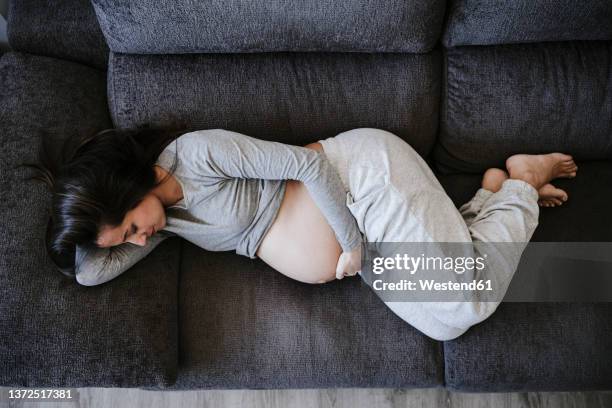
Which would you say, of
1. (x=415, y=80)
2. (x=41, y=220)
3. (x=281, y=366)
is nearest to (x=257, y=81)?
(x=415, y=80)

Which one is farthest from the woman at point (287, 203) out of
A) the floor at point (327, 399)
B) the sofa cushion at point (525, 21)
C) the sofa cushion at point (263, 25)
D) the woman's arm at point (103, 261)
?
the floor at point (327, 399)

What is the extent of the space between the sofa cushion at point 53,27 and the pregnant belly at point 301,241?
737 millimetres

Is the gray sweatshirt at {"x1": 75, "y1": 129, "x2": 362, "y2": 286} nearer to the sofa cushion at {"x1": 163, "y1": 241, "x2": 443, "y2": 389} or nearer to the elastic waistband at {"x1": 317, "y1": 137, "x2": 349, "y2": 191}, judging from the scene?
the elastic waistband at {"x1": 317, "y1": 137, "x2": 349, "y2": 191}

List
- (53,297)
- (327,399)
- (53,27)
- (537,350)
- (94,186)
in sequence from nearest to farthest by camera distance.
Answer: (94,186), (53,297), (537,350), (53,27), (327,399)

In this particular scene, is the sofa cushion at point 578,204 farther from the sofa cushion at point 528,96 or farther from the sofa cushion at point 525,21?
the sofa cushion at point 525,21

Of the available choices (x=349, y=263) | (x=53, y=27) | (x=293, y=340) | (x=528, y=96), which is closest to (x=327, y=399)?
(x=293, y=340)

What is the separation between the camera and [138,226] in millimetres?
1087

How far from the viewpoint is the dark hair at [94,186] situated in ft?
3.28

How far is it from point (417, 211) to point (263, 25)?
62 cm

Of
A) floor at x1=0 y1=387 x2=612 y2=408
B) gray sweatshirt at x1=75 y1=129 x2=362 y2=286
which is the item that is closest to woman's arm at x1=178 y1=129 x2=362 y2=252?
gray sweatshirt at x1=75 y1=129 x2=362 y2=286

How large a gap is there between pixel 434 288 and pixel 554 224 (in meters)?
0.45

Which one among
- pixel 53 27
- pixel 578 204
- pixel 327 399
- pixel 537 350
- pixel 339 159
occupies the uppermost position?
pixel 53 27

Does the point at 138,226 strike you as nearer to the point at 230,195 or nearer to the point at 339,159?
the point at 230,195

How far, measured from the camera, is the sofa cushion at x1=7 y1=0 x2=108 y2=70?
131 centimetres
